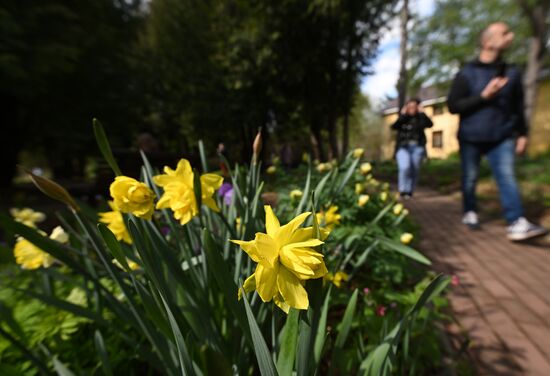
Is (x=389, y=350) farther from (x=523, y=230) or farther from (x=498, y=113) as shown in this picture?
(x=498, y=113)

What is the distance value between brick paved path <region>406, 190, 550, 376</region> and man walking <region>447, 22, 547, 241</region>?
1.07ft

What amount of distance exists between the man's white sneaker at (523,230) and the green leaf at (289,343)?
2784 mm

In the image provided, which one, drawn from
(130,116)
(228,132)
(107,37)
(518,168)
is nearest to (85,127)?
(130,116)

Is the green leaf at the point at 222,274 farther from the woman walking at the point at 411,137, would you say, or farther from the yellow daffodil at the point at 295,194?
the woman walking at the point at 411,137

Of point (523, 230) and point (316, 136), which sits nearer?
point (523, 230)

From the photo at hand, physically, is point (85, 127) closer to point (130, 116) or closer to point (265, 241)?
point (130, 116)

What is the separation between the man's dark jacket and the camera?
99.3 inches

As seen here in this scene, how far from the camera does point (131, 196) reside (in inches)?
25.0

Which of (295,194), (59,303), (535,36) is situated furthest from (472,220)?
(535,36)

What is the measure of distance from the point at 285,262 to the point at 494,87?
2771mm

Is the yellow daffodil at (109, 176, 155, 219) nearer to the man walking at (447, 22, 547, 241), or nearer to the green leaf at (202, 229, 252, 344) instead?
the green leaf at (202, 229, 252, 344)

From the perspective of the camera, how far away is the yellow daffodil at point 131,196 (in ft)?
2.06

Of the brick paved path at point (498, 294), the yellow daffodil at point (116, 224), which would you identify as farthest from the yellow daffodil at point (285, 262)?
the brick paved path at point (498, 294)

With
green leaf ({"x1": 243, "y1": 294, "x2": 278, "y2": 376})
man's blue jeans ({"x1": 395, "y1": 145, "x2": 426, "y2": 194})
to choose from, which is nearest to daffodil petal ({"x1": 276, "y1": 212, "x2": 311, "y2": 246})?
green leaf ({"x1": 243, "y1": 294, "x2": 278, "y2": 376})
